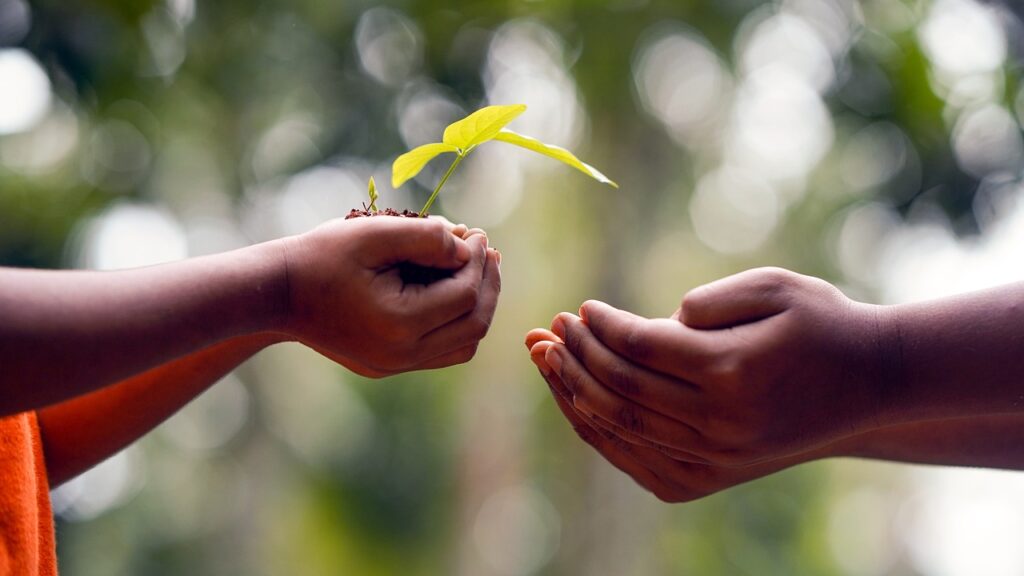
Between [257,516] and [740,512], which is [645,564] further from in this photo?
[257,516]

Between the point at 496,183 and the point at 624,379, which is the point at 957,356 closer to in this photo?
the point at 624,379

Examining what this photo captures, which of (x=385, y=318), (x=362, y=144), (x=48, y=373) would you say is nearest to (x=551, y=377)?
(x=385, y=318)

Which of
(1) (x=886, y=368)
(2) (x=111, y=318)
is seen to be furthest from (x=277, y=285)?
(1) (x=886, y=368)

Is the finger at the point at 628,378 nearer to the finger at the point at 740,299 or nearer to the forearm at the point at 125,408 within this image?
the finger at the point at 740,299

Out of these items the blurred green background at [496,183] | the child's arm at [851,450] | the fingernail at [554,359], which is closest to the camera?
the fingernail at [554,359]

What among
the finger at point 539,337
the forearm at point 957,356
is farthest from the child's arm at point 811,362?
the finger at point 539,337
